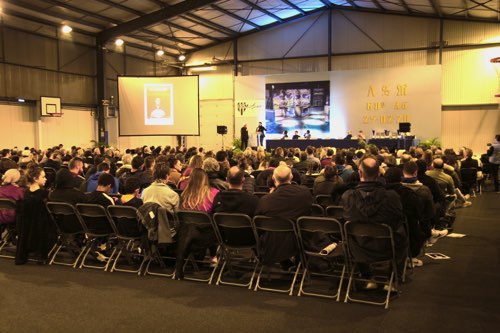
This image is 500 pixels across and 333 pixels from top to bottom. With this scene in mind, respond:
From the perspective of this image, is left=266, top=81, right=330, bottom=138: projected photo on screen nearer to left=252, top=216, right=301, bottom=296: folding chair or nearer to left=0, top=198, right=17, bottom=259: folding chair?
left=0, top=198, right=17, bottom=259: folding chair

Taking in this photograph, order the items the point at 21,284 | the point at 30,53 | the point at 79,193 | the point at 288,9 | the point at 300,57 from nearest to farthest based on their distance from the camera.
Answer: the point at 21,284 → the point at 79,193 → the point at 30,53 → the point at 288,9 → the point at 300,57

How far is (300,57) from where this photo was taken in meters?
23.3

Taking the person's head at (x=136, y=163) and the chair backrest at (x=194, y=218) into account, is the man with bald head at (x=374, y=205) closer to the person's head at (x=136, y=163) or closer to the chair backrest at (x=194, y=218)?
the chair backrest at (x=194, y=218)

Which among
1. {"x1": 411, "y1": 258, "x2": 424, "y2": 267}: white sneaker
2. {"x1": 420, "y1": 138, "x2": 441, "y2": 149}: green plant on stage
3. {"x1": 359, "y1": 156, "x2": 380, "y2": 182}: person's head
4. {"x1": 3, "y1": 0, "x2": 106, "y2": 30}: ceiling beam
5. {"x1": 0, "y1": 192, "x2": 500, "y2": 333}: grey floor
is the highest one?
{"x1": 3, "y1": 0, "x2": 106, "y2": 30}: ceiling beam

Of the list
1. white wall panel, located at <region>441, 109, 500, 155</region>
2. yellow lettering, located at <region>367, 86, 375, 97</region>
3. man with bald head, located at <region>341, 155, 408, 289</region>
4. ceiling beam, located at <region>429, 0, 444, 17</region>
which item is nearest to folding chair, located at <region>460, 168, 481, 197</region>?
man with bald head, located at <region>341, 155, 408, 289</region>

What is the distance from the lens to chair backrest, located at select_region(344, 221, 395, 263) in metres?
4.00

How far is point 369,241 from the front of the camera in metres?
4.10

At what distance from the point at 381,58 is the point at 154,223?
1917 cm

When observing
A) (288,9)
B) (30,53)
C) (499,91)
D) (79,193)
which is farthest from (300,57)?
(79,193)

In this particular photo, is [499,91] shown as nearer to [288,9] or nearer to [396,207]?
[288,9]

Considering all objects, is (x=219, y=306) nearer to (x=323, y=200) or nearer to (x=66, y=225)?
(x=323, y=200)

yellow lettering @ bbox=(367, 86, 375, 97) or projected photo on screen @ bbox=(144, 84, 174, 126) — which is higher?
yellow lettering @ bbox=(367, 86, 375, 97)

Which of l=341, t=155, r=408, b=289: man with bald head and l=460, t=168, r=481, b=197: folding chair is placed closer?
l=341, t=155, r=408, b=289: man with bald head

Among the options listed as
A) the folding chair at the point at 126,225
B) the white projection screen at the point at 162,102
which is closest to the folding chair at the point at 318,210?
the folding chair at the point at 126,225
